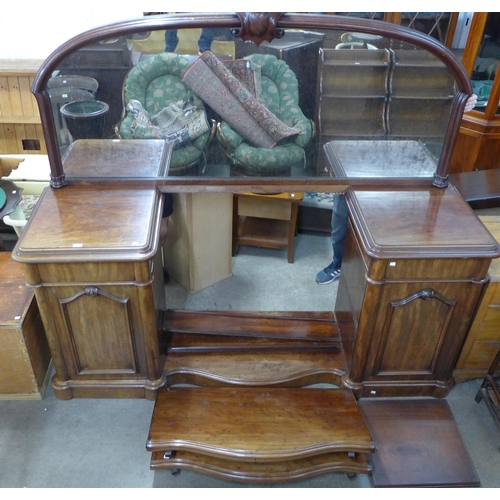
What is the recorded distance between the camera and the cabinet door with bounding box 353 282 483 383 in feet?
5.97

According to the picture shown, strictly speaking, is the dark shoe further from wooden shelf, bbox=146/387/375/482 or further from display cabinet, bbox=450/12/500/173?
display cabinet, bbox=450/12/500/173

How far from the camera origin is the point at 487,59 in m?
3.24

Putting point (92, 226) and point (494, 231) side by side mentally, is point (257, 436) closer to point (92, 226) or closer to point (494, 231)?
point (92, 226)

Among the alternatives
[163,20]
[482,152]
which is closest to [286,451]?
[163,20]

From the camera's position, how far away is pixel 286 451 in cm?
178

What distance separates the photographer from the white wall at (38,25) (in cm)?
366

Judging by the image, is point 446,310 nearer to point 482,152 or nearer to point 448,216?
point 448,216

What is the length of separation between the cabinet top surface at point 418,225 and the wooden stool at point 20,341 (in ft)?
4.44

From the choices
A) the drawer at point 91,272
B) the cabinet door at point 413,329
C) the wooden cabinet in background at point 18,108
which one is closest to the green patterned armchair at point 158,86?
the drawer at point 91,272

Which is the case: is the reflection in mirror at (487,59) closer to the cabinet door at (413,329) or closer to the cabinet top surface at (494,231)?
the cabinet top surface at (494,231)

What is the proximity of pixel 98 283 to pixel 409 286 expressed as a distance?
113 centimetres

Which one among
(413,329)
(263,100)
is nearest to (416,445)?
(413,329)

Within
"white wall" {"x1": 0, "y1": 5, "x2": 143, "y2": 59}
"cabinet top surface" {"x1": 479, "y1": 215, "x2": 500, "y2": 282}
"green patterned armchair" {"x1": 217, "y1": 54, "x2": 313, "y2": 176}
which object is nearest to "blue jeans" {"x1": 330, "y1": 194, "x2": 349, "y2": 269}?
"green patterned armchair" {"x1": 217, "y1": 54, "x2": 313, "y2": 176}

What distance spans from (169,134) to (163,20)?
1.54 ft
